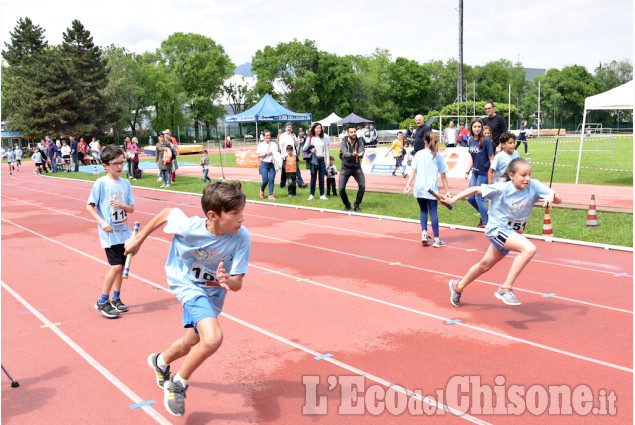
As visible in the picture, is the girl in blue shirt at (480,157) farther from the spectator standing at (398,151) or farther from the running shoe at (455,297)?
the spectator standing at (398,151)

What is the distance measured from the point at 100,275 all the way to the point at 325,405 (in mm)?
5496

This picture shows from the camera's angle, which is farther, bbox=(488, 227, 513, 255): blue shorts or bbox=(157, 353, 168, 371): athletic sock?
bbox=(488, 227, 513, 255): blue shorts

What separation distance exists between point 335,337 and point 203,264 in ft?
6.77

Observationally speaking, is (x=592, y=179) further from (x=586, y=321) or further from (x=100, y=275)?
(x=100, y=275)

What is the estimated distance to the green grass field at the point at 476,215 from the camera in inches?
398

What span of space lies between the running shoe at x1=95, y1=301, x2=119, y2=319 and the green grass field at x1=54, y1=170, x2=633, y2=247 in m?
6.35

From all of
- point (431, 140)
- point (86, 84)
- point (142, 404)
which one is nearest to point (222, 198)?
point (142, 404)

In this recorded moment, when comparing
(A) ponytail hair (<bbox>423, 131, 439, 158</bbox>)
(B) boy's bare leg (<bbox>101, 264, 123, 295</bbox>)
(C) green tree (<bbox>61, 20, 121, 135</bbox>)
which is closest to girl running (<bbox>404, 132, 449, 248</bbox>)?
(A) ponytail hair (<bbox>423, 131, 439, 158</bbox>)

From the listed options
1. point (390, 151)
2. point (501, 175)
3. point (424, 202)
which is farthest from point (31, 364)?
point (390, 151)

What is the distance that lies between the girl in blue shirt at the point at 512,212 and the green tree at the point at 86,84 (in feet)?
202

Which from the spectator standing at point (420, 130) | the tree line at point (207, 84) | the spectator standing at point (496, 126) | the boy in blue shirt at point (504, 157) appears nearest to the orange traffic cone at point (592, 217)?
the spectator standing at point (496, 126)

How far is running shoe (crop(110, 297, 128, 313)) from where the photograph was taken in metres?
6.62

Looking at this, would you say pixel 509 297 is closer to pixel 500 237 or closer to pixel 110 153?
pixel 500 237

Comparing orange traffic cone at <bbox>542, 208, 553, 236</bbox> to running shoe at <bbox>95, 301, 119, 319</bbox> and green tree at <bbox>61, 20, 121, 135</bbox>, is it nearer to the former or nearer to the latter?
running shoe at <bbox>95, 301, 119, 319</bbox>
